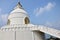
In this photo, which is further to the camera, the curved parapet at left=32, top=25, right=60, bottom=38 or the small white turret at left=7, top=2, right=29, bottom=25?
the small white turret at left=7, top=2, right=29, bottom=25

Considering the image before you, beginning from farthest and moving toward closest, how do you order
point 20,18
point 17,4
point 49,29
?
point 17,4 < point 20,18 < point 49,29

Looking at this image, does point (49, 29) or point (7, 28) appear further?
point (7, 28)

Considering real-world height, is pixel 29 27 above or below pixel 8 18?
below

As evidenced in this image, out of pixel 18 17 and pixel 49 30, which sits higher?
pixel 18 17

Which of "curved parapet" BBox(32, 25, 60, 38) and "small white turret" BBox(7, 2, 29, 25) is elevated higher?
"small white turret" BBox(7, 2, 29, 25)

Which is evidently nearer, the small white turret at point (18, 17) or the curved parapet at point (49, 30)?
the curved parapet at point (49, 30)

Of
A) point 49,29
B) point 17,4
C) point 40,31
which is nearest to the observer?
point 49,29

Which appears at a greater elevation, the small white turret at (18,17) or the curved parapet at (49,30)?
the small white turret at (18,17)

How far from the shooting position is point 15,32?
24.4m

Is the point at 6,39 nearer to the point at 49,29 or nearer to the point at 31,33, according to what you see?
the point at 31,33

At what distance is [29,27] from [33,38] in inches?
81.0

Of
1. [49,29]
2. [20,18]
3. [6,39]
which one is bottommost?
[6,39]

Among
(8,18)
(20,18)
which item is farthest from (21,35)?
(8,18)

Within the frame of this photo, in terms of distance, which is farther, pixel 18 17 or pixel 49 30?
pixel 18 17
